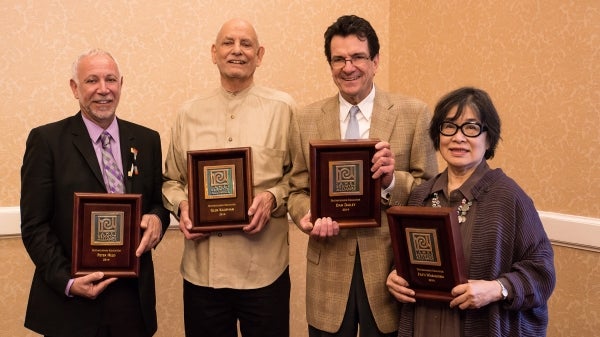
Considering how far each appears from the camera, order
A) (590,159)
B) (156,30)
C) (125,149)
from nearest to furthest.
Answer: (125,149) → (590,159) → (156,30)

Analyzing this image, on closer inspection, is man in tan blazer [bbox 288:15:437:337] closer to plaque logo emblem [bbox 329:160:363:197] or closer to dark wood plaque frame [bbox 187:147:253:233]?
plaque logo emblem [bbox 329:160:363:197]

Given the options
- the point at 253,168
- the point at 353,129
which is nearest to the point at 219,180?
the point at 253,168

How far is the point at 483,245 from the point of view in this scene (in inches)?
67.5

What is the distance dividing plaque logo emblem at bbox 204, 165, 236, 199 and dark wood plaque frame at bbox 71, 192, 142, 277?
25cm

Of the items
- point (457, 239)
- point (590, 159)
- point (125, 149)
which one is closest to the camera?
point (457, 239)

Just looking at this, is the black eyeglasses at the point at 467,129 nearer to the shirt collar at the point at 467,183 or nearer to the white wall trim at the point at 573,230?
the shirt collar at the point at 467,183

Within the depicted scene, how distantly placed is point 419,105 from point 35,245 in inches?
54.2

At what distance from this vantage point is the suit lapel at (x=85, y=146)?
6.84ft

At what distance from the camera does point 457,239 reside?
1678 millimetres

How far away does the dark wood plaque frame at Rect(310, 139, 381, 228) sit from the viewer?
195 cm

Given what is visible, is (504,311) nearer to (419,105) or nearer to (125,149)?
(419,105)

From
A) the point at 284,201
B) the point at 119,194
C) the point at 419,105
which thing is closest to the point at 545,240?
the point at 419,105

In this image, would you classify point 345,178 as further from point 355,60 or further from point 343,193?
point 355,60

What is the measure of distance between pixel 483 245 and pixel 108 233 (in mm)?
1193
